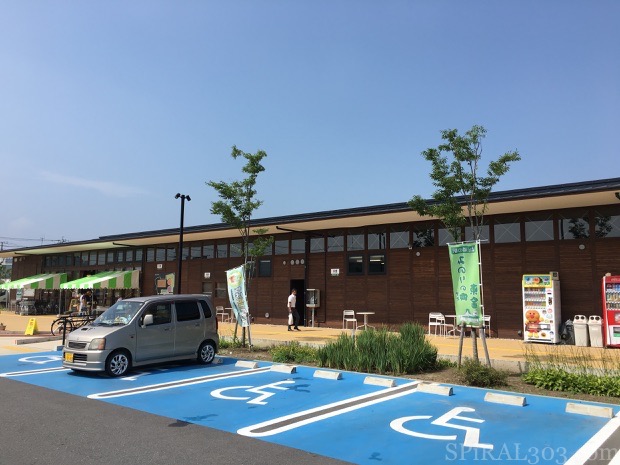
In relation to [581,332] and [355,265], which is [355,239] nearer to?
[355,265]

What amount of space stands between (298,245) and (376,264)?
179 inches

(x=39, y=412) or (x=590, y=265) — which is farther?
(x=590, y=265)

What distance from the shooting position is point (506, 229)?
17.2 metres

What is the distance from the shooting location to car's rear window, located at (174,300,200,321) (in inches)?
440

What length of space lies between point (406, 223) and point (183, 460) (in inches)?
621

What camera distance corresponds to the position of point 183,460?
499 cm

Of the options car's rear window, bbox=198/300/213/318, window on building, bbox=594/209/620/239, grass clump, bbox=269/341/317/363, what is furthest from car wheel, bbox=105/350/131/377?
window on building, bbox=594/209/620/239

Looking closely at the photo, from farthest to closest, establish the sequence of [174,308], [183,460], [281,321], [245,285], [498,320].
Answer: [281,321] < [498,320] < [245,285] < [174,308] < [183,460]

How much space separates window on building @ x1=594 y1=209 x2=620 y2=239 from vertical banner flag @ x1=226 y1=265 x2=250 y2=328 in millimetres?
11304

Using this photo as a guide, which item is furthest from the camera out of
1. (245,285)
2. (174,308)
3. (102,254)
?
(102,254)

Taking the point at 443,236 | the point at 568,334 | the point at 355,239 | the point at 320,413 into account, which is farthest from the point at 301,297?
the point at 320,413

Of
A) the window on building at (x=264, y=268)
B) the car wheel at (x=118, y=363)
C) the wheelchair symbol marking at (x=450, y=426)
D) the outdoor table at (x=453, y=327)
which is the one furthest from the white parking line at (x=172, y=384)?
the window on building at (x=264, y=268)

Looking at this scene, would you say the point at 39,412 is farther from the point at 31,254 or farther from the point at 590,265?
the point at 31,254

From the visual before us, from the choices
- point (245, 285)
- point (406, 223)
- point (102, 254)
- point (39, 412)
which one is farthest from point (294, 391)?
point (102, 254)
